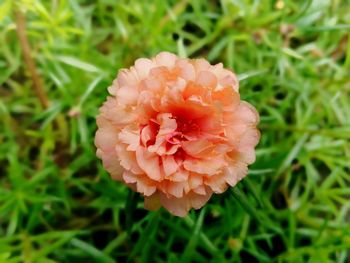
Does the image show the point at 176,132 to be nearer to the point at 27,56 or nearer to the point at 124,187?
the point at 124,187

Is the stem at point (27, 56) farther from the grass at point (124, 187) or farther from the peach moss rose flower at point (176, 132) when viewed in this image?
the peach moss rose flower at point (176, 132)

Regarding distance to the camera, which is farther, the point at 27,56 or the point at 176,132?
the point at 27,56

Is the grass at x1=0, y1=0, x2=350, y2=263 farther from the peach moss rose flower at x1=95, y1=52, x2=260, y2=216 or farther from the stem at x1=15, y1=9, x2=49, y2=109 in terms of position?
the peach moss rose flower at x1=95, y1=52, x2=260, y2=216

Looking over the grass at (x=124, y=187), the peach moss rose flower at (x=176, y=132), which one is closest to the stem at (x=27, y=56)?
the grass at (x=124, y=187)

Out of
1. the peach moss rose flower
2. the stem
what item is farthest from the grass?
the peach moss rose flower

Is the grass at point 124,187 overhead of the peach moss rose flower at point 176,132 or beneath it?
beneath

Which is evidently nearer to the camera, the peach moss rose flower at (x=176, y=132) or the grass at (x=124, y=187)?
the peach moss rose flower at (x=176, y=132)

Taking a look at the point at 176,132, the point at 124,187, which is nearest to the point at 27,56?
the point at 124,187
